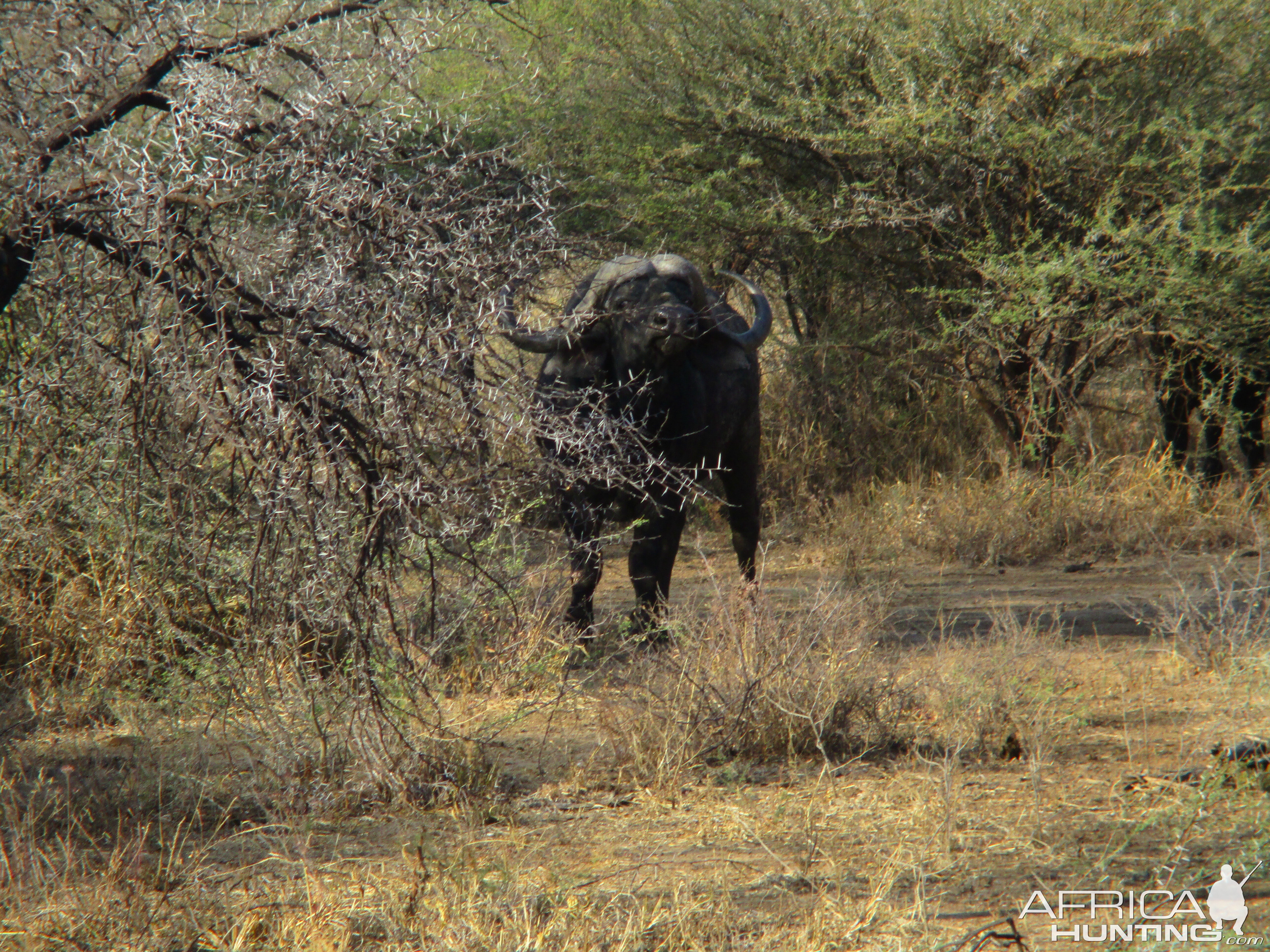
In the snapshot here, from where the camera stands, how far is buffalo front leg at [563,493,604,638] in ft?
17.8

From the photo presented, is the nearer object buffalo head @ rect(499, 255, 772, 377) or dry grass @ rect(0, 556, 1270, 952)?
dry grass @ rect(0, 556, 1270, 952)

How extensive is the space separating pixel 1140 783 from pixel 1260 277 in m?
5.37

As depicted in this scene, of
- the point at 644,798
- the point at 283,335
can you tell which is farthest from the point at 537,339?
the point at 283,335

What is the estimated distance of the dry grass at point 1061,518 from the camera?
8305 mm

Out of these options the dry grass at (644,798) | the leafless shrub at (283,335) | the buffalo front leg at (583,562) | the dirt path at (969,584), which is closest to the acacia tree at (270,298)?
the leafless shrub at (283,335)

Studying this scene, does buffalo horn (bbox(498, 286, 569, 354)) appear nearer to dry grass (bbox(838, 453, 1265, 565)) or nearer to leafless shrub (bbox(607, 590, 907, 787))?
leafless shrub (bbox(607, 590, 907, 787))

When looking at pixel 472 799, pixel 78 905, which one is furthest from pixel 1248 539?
pixel 78 905

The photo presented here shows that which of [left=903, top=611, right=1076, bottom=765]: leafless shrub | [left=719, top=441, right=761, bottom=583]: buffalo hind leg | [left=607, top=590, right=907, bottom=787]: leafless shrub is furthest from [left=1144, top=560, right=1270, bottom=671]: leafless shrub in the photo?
[left=719, top=441, right=761, bottom=583]: buffalo hind leg

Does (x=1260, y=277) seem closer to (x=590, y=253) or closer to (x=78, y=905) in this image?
(x=590, y=253)

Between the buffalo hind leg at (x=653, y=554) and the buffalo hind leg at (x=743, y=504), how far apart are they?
73 centimetres

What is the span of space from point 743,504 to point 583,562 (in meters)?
1.51

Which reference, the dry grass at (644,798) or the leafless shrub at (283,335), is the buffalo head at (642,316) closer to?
the dry grass at (644,798)

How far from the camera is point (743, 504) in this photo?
689 centimetres

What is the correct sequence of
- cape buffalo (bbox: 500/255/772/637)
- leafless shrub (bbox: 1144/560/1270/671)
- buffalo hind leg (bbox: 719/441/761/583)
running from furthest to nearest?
buffalo hind leg (bbox: 719/441/761/583), cape buffalo (bbox: 500/255/772/637), leafless shrub (bbox: 1144/560/1270/671)
